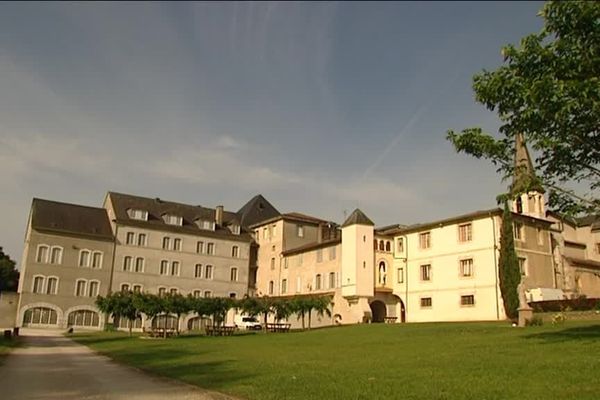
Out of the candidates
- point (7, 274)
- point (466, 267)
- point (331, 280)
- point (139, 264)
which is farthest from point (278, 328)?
point (7, 274)

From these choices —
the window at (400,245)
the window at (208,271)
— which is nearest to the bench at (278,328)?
the window at (400,245)

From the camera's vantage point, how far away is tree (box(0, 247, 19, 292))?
235 ft

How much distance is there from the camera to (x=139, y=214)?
62250 millimetres

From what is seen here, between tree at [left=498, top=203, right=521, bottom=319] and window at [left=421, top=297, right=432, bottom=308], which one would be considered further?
window at [left=421, top=297, right=432, bottom=308]

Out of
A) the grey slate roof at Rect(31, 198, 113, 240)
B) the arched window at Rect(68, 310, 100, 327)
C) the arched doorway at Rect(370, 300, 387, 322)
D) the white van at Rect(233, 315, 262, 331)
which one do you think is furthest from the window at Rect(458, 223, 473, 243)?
the arched window at Rect(68, 310, 100, 327)

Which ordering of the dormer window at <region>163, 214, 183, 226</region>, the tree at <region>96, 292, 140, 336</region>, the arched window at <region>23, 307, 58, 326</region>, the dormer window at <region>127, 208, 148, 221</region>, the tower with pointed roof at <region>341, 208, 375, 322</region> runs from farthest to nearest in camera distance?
the dormer window at <region>163, 214, 183, 226</region>
the dormer window at <region>127, 208, 148, 221</region>
the arched window at <region>23, 307, 58, 326</region>
the tower with pointed roof at <region>341, 208, 375, 322</region>
the tree at <region>96, 292, 140, 336</region>

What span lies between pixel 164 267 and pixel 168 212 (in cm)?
647

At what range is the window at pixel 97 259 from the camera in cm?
5788

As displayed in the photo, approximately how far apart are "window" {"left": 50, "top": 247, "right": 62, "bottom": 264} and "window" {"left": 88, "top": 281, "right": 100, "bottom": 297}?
12.9 feet

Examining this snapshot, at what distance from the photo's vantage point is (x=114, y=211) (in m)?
60.8

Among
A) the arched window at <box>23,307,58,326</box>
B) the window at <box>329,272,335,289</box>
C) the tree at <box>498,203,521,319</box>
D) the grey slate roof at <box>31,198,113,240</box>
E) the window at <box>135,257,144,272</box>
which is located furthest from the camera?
the window at <box>135,257,144,272</box>

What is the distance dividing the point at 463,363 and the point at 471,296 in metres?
30.0

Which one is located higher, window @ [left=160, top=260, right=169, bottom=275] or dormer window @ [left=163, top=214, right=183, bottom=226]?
dormer window @ [left=163, top=214, right=183, bottom=226]

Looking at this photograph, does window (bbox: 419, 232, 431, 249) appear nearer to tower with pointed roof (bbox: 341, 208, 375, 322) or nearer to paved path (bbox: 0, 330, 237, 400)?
tower with pointed roof (bbox: 341, 208, 375, 322)
